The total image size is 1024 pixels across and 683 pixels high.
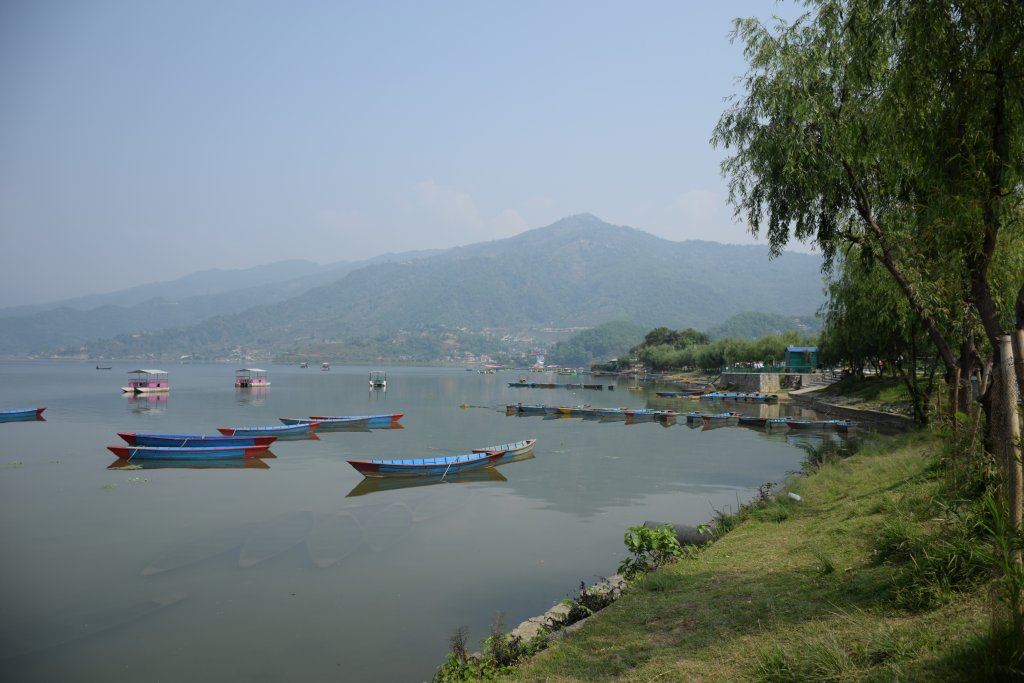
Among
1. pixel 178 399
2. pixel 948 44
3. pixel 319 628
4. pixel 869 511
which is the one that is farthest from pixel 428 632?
pixel 178 399

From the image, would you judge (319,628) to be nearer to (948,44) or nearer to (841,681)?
(841,681)

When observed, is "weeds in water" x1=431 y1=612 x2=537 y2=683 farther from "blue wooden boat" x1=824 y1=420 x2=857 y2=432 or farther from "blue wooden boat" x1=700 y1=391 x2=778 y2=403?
"blue wooden boat" x1=700 y1=391 x2=778 y2=403

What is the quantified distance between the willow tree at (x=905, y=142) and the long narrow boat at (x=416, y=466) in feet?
59.0

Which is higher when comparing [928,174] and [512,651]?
[928,174]

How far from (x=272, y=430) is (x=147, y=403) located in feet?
133

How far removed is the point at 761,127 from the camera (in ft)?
53.8

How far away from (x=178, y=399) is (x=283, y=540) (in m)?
75.2

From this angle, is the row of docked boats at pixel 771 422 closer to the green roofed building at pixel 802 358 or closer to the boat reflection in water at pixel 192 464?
the boat reflection in water at pixel 192 464

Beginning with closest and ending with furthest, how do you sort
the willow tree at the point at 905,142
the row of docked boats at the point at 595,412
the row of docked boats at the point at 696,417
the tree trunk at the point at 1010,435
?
the tree trunk at the point at 1010,435, the willow tree at the point at 905,142, the row of docked boats at the point at 696,417, the row of docked boats at the point at 595,412

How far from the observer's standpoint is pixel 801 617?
7.27m

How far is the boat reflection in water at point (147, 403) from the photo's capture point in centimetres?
6675

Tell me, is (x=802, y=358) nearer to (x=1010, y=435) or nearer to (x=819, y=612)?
(x=819, y=612)

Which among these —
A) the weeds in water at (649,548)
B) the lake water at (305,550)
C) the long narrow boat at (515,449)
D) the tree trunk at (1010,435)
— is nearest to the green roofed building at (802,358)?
the lake water at (305,550)

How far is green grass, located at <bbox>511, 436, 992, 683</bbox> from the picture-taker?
5641mm
